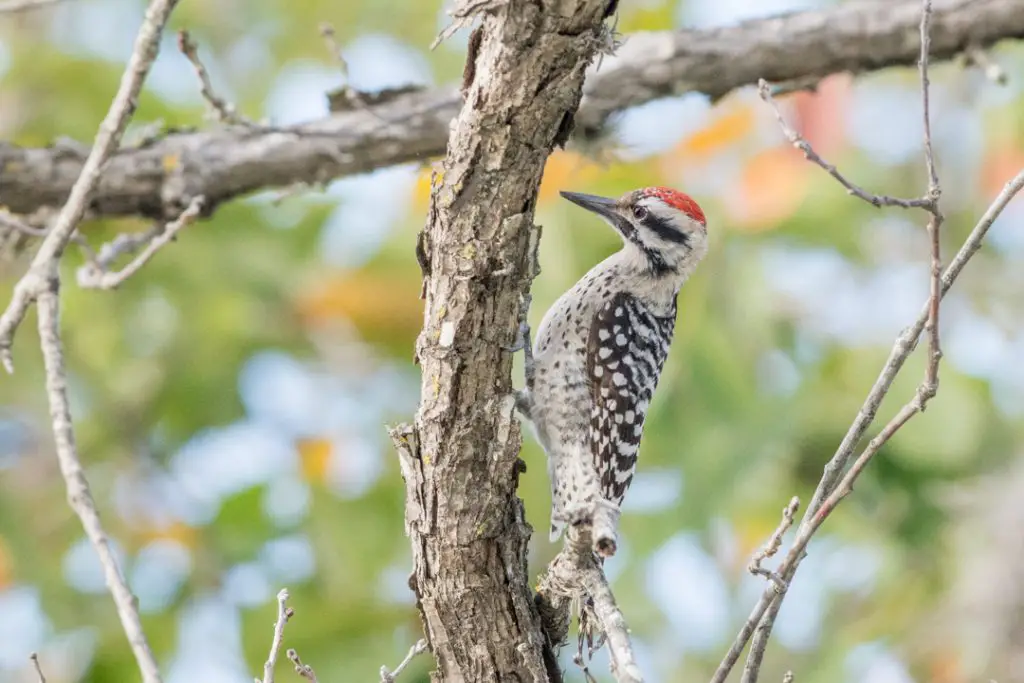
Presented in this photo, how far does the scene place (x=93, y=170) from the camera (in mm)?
3865

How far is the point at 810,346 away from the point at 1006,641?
2007mm

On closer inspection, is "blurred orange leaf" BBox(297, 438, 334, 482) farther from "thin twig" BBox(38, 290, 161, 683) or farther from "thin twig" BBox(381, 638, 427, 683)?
"thin twig" BBox(381, 638, 427, 683)

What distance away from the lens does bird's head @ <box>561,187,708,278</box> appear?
477 centimetres

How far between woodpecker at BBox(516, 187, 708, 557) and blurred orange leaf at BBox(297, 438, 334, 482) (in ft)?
8.83

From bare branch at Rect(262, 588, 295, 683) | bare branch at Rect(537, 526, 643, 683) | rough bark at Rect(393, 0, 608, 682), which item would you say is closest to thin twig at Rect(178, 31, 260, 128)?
rough bark at Rect(393, 0, 608, 682)

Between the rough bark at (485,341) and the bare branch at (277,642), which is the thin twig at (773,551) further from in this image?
the bare branch at (277,642)

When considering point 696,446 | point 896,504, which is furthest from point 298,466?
point 896,504

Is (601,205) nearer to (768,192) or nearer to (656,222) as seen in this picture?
(656,222)

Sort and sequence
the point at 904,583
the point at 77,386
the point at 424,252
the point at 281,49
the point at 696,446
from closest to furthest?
the point at 424,252 < the point at 696,446 < the point at 77,386 < the point at 904,583 < the point at 281,49

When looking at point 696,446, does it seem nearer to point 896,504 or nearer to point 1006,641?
point 896,504

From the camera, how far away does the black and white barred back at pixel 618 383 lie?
4.74 meters

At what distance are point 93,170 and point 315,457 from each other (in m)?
3.84

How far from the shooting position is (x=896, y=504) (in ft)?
23.0

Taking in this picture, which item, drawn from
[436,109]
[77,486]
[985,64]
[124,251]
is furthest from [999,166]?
[77,486]
